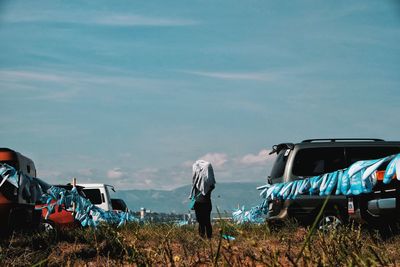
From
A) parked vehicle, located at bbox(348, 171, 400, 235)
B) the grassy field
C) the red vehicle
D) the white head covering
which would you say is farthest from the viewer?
the white head covering

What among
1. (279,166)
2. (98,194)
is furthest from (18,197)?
(98,194)

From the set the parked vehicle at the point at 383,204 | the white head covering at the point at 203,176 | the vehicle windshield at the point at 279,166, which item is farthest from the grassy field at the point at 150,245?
the white head covering at the point at 203,176

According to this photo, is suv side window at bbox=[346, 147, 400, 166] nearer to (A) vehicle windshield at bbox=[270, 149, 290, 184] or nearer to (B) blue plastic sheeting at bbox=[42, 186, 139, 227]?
(A) vehicle windshield at bbox=[270, 149, 290, 184]

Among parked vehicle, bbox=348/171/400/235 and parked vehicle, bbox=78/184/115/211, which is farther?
parked vehicle, bbox=78/184/115/211

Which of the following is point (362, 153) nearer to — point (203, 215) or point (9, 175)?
point (203, 215)

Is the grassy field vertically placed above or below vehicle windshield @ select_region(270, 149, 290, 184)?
below

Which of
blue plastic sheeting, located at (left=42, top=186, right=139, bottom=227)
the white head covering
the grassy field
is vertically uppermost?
the white head covering

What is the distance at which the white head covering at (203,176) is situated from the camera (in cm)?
1295

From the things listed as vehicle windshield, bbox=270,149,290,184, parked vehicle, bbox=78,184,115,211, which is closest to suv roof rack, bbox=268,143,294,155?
vehicle windshield, bbox=270,149,290,184

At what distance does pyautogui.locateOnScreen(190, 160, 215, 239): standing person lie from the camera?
12961 mm

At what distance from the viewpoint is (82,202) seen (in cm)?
1741

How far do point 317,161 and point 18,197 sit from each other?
5.51 m

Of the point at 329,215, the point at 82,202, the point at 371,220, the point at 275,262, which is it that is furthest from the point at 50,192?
the point at 275,262

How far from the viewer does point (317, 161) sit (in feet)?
42.9
